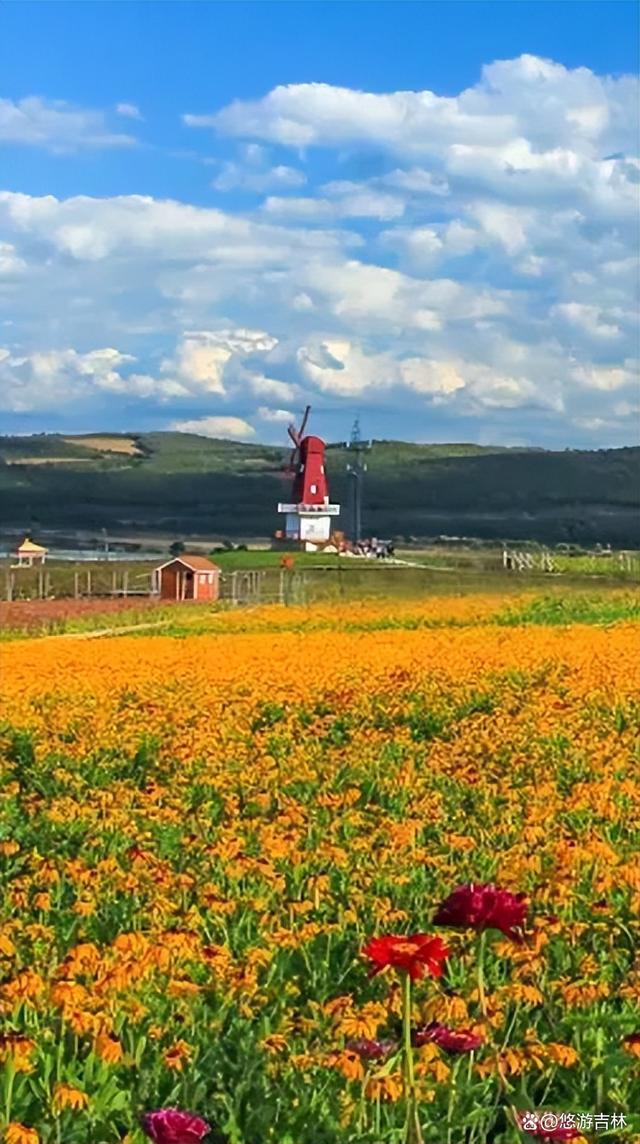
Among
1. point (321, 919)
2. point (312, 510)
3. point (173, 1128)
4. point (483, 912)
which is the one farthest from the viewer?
point (312, 510)

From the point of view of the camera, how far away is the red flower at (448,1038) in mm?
4508

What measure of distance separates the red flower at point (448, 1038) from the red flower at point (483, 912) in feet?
1.64

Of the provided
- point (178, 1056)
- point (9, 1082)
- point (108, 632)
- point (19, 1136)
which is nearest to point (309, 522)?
point (108, 632)

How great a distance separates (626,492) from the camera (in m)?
180

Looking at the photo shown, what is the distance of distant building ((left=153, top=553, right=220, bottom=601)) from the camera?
215 feet

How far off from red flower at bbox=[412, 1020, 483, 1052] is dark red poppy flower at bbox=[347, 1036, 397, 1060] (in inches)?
3.7

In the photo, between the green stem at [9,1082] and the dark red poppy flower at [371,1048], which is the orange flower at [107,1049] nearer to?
the green stem at [9,1082]

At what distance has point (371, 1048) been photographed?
15.3ft

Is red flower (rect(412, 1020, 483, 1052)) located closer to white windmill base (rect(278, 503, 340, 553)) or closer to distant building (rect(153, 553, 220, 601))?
distant building (rect(153, 553, 220, 601))

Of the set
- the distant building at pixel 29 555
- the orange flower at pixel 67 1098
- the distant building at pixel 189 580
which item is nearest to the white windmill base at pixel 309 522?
the distant building at pixel 29 555

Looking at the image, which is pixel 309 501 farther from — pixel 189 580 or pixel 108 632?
pixel 108 632

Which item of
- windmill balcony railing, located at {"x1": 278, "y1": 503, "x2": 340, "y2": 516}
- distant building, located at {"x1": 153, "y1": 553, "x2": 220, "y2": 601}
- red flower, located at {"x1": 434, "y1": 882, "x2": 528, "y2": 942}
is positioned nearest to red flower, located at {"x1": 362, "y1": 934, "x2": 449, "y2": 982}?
red flower, located at {"x1": 434, "y1": 882, "x2": 528, "y2": 942}

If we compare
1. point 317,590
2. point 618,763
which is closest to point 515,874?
point 618,763

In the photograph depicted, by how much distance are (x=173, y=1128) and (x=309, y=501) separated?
363 feet
